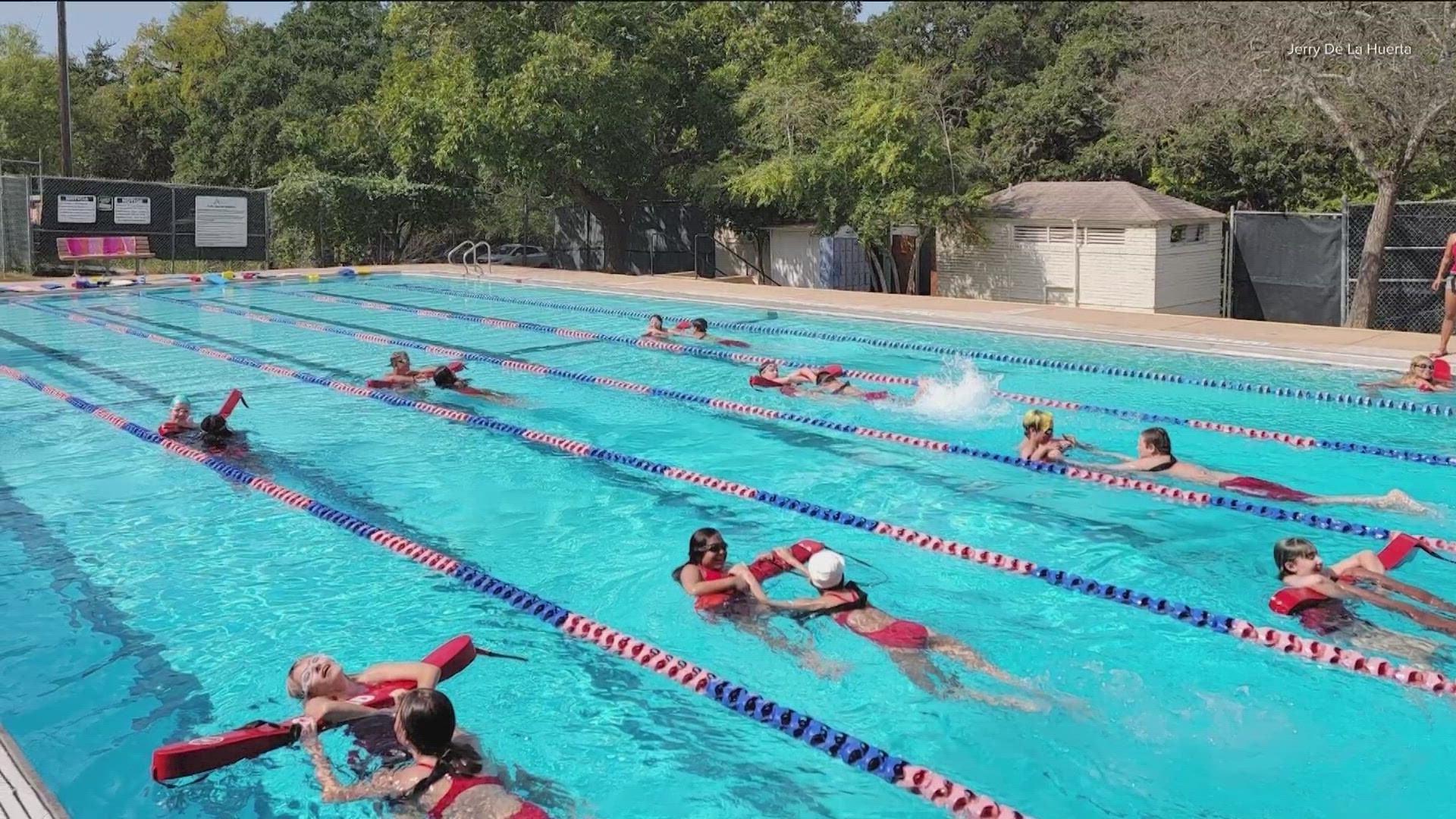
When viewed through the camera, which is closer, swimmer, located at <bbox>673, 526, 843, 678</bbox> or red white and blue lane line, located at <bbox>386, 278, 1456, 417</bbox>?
swimmer, located at <bbox>673, 526, 843, 678</bbox>

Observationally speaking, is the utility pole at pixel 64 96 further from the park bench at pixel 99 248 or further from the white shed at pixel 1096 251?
the white shed at pixel 1096 251

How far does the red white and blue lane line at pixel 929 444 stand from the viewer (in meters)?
8.14

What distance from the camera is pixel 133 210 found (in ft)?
89.5

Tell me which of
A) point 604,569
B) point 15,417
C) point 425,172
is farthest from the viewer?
point 425,172

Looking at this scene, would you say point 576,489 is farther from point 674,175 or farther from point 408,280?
point 674,175

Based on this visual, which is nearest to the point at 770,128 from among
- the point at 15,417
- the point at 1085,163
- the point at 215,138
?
the point at 1085,163

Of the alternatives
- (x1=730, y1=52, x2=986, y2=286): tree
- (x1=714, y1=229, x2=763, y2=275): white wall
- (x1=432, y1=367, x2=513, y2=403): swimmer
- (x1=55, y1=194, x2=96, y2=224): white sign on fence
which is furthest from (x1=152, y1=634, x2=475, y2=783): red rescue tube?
(x1=55, y1=194, x2=96, y2=224): white sign on fence

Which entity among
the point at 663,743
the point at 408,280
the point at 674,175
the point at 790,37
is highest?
the point at 790,37

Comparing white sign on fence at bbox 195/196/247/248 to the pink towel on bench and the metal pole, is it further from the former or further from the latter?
the metal pole

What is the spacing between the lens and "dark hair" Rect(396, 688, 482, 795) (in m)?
4.55

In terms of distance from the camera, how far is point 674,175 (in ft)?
96.4

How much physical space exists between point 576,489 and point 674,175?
20.7m

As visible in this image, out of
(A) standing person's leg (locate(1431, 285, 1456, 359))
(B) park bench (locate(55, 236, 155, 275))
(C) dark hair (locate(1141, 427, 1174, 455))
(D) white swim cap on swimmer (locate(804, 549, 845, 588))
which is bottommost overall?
(D) white swim cap on swimmer (locate(804, 549, 845, 588))

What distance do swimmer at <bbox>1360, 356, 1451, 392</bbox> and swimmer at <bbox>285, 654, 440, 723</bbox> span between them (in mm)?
10421
